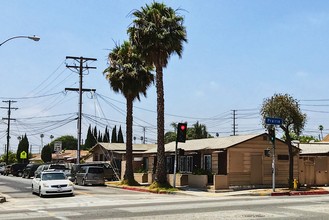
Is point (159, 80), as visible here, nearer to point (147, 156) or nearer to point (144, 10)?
point (144, 10)

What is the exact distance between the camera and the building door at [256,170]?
33.5m

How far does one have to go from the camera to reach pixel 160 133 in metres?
31.7

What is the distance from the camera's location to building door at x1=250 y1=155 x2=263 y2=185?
33469 millimetres

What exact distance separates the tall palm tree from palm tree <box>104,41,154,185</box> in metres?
5.04

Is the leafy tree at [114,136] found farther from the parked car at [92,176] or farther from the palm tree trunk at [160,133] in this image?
the palm tree trunk at [160,133]

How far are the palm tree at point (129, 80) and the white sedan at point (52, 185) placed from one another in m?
11.0

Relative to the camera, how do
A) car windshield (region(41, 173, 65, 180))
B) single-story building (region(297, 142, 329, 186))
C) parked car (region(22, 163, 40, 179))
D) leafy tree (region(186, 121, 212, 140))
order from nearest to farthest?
car windshield (region(41, 173, 65, 180)) < single-story building (region(297, 142, 329, 186)) < parked car (region(22, 163, 40, 179)) < leafy tree (region(186, 121, 212, 140))

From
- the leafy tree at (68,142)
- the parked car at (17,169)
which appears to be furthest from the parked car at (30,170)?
the leafy tree at (68,142)

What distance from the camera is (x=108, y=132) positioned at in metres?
118

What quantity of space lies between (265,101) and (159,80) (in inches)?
297

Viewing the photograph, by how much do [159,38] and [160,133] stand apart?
21.5 ft

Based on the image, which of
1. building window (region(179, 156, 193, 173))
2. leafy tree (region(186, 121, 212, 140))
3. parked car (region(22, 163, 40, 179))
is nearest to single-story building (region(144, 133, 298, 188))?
building window (region(179, 156, 193, 173))

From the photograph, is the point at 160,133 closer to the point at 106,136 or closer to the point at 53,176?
the point at 53,176

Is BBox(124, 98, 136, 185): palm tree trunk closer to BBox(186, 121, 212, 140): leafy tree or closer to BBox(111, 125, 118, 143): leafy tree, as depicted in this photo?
BBox(186, 121, 212, 140): leafy tree
